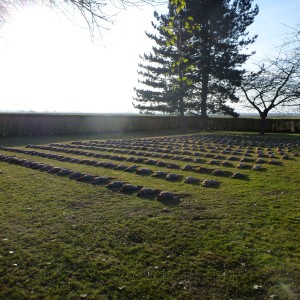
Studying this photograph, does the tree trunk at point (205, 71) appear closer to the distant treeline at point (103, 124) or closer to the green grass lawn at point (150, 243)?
the distant treeline at point (103, 124)

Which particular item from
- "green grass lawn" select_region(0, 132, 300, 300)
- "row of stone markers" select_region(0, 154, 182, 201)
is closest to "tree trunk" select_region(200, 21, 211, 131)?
"row of stone markers" select_region(0, 154, 182, 201)

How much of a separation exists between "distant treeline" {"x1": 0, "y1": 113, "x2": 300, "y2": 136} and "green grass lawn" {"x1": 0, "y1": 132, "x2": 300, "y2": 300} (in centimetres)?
1647

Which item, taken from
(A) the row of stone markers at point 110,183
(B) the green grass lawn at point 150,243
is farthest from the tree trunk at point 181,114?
(B) the green grass lawn at point 150,243

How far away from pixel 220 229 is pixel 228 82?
26993 millimetres

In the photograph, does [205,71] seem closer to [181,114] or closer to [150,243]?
[181,114]

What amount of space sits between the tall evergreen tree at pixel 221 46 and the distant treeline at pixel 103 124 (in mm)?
3878

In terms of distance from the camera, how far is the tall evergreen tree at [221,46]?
27717 millimetres

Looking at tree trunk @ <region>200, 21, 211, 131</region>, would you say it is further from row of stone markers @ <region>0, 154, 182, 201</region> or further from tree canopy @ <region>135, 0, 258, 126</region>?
row of stone markers @ <region>0, 154, 182, 201</region>

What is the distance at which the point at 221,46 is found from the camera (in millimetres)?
28375

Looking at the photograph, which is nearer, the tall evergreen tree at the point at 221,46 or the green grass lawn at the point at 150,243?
the green grass lawn at the point at 150,243

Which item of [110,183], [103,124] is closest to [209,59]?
[103,124]

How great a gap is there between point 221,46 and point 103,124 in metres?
11.7

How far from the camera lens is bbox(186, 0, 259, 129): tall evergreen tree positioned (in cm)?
2772

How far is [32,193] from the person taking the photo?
6613 mm
